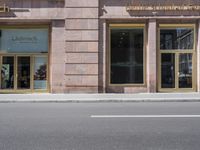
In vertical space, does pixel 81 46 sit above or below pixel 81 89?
above

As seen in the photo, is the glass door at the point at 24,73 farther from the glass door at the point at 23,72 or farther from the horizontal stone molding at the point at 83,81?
the horizontal stone molding at the point at 83,81

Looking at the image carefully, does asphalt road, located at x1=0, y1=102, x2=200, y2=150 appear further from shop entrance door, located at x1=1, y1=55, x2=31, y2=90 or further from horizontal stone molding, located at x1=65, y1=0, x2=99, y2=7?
shop entrance door, located at x1=1, y1=55, x2=31, y2=90

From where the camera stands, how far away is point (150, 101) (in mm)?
19281

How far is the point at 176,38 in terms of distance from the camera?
80.8 feet

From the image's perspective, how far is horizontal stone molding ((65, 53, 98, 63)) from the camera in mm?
23766

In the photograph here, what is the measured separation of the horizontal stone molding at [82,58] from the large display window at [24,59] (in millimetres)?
1807

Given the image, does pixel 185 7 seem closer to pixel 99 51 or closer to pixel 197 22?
pixel 197 22

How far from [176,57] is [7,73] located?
10.2 meters

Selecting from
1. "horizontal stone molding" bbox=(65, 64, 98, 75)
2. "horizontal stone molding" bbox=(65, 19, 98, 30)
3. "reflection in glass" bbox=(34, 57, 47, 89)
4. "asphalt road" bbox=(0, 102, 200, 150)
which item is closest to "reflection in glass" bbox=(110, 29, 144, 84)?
"horizontal stone molding" bbox=(65, 64, 98, 75)

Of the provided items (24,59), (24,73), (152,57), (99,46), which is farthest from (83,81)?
(152,57)

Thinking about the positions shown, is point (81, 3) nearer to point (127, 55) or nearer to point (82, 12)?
point (82, 12)

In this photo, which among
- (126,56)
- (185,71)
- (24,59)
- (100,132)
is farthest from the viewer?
(24,59)

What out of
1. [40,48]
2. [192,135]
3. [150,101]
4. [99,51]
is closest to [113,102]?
[150,101]

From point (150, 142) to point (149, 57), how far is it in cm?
1617
